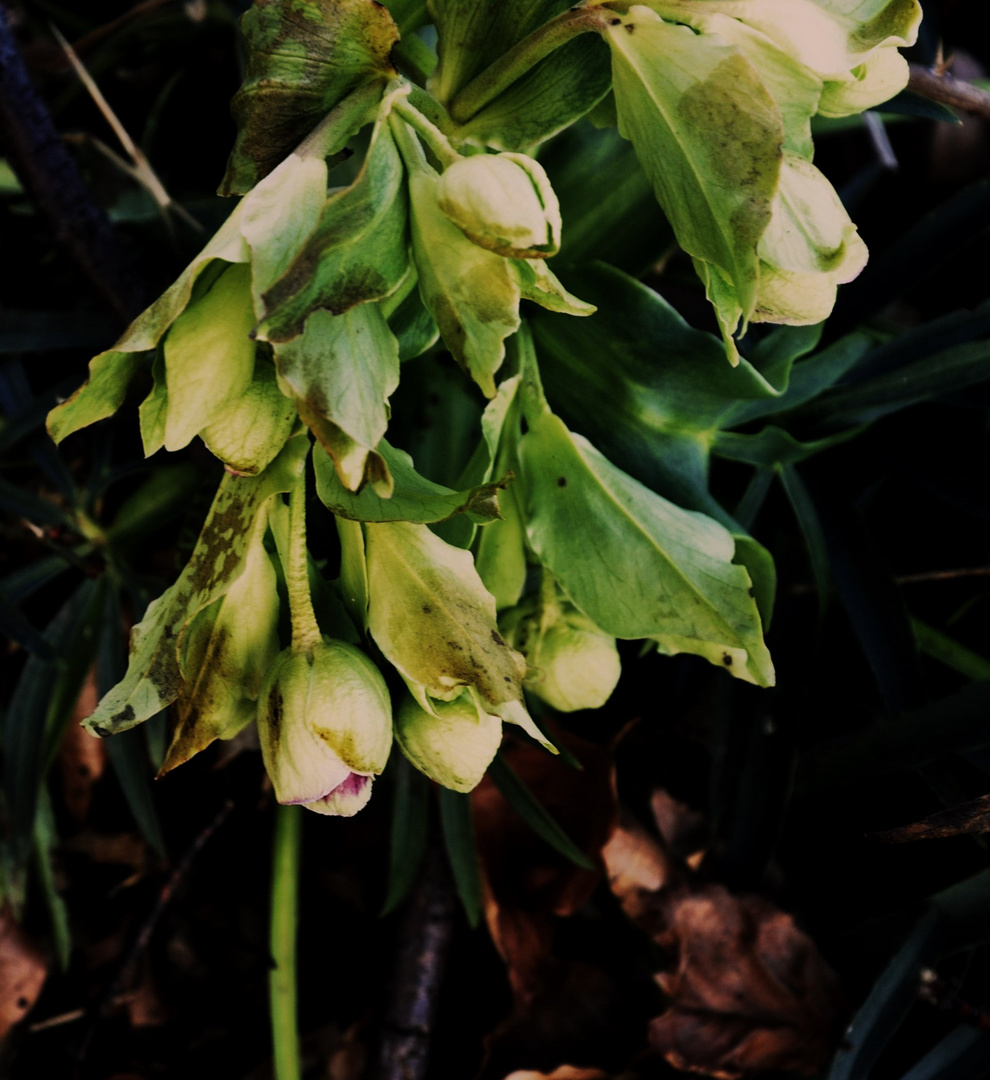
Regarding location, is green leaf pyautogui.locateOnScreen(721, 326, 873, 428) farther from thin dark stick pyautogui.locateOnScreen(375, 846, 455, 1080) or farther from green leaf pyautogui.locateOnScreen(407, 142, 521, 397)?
thin dark stick pyautogui.locateOnScreen(375, 846, 455, 1080)

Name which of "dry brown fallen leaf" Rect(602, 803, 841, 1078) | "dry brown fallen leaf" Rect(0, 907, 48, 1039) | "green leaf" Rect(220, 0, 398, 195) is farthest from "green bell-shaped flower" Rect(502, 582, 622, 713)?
"dry brown fallen leaf" Rect(0, 907, 48, 1039)

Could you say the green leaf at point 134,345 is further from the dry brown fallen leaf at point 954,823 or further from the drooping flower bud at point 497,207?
the dry brown fallen leaf at point 954,823

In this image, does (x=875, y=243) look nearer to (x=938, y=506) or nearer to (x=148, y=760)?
(x=938, y=506)

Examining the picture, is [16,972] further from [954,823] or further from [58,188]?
[954,823]

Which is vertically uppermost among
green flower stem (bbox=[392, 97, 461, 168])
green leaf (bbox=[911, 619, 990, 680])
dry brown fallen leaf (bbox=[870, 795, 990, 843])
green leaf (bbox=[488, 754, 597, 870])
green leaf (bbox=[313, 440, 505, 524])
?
green flower stem (bbox=[392, 97, 461, 168])

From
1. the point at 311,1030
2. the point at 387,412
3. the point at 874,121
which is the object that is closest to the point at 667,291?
the point at 874,121

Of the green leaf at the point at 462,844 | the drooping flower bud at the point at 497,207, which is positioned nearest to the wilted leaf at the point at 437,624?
the drooping flower bud at the point at 497,207
